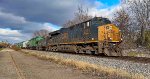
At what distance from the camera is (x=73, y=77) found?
1017 centimetres

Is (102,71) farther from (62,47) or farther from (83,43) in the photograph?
(62,47)

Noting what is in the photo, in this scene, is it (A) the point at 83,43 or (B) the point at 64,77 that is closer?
(B) the point at 64,77

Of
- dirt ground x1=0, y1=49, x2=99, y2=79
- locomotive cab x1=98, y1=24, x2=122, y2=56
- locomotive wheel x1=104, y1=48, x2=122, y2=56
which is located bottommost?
dirt ground x1=0, y1=49, x2=99, y2=79

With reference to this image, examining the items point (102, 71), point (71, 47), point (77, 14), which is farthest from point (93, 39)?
point (77, 14)

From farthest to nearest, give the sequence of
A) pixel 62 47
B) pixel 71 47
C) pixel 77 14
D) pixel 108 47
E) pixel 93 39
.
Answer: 1. pixel 77 14
2. pixel 62 47
3. pixel 71 47
4. pixel 93 39
5. pixel 108 47

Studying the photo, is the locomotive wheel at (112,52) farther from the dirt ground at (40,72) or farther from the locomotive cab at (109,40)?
the dirt ground at (40,72)

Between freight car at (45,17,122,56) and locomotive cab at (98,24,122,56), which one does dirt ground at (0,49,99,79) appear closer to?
locomotive cab at (98,24,122,56)

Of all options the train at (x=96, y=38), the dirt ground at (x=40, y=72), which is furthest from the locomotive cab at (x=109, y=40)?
the dirt ground at (x=40, y=72)

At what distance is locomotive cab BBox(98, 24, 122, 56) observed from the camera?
21.4 meters

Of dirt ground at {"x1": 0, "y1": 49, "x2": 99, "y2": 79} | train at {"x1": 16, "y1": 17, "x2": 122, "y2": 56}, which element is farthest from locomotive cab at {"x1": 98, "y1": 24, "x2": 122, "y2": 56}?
dirt ground at {"x1": 0, "y1": 49, "x2": 99, "y2": 79}

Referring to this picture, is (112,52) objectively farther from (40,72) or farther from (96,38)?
(40,72)

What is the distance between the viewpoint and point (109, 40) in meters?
22.2

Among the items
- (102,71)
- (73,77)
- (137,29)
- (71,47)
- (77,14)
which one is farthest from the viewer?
(77,14)

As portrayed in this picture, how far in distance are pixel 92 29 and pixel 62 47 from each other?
9482mm
